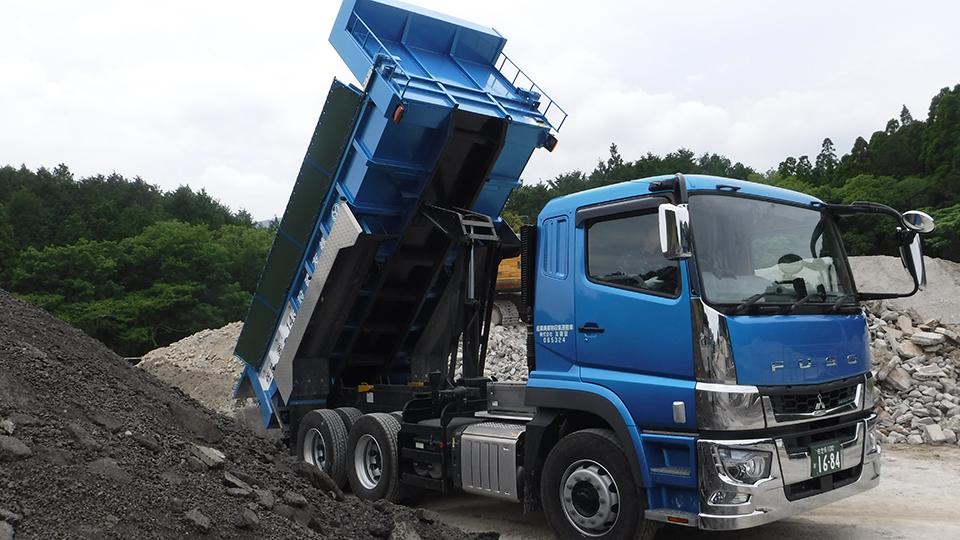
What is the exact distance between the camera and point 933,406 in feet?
30.3

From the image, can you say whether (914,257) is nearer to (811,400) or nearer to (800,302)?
(800,302)

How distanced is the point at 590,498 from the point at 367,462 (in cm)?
268

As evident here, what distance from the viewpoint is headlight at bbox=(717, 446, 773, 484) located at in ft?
13.5

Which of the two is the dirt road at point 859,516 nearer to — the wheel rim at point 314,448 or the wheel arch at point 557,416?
the wheel arch at point 557,416

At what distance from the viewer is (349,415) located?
7.00 m

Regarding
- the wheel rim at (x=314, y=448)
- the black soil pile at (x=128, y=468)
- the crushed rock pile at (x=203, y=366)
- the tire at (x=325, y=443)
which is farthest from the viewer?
the crushed rock pile at (x=203, y=366)

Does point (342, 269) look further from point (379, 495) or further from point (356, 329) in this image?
point (379, 495)

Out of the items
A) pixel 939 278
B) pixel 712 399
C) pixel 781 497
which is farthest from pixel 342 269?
pixel 939 278

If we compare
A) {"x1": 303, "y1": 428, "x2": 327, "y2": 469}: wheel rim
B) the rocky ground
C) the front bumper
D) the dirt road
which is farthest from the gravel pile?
the rocky ground

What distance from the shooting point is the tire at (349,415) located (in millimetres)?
6926

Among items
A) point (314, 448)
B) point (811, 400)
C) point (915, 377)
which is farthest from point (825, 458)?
point (915, 377)

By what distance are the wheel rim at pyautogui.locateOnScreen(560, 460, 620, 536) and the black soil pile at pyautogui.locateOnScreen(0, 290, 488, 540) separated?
648mm

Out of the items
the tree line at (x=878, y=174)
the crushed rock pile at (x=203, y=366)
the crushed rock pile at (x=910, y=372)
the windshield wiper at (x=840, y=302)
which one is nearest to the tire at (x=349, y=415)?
the crushed rock pile at (x=910, y=372)

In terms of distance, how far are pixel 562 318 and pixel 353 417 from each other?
2.82 meters
